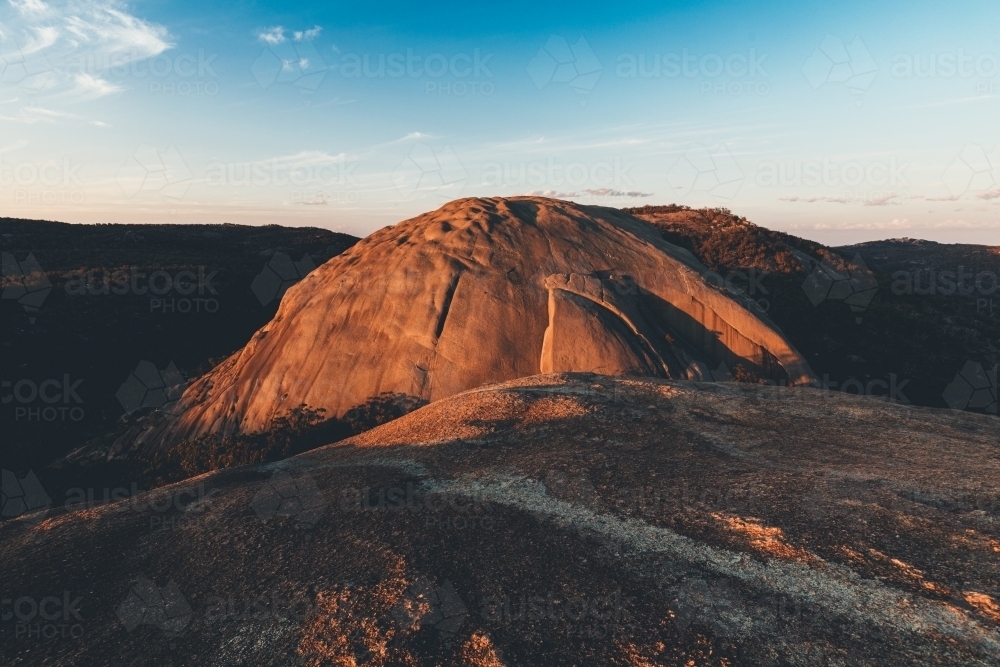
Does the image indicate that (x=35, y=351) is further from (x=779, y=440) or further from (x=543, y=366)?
(x=779, y=440)

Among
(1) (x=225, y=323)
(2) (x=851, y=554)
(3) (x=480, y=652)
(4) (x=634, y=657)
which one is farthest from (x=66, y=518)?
(1) (x=225, y=323)

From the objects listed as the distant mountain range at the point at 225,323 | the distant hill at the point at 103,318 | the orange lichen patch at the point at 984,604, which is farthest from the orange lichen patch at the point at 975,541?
the distant hill at the point at 103,318

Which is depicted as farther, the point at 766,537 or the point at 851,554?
the point at 766,537

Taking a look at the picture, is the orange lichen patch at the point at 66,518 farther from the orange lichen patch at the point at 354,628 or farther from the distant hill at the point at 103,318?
the distant hill at the point at 103,318

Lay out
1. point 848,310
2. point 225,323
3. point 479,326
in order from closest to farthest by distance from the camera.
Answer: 1. point 479,326
2. point 848,310
3. point 225,323

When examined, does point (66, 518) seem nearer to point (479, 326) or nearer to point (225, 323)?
point (479, 326)

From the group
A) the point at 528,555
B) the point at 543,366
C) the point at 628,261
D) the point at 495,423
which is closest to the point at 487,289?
the point at 543,366
